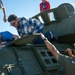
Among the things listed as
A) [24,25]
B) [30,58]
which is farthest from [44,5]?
[30,58]

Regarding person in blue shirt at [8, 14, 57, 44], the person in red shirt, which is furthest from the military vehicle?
the person in red shirt

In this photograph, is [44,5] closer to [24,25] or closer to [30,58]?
[24,25]

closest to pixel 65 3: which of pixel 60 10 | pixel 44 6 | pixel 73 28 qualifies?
pixel 60 10

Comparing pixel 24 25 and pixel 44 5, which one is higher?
pixel 44 5

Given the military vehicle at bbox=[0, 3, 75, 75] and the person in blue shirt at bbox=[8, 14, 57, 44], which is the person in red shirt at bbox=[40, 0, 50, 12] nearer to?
the military vehicle at bbox=[0, 3, 75, 75]

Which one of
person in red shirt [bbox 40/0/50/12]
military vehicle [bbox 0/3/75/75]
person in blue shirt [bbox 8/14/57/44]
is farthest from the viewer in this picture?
person in red shirt [bbox 40/0/50/12]

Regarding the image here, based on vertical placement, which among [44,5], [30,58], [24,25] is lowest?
[30,58]

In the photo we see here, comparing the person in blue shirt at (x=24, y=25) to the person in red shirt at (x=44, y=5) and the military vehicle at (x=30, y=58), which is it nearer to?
the military vehicle at (x=30, y=58)

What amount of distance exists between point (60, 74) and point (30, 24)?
175 centimetres

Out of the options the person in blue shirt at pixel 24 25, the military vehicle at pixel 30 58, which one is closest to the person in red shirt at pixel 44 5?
the military vehicle at pixel 30 58

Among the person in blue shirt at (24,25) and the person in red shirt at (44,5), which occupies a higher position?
the person in red shirt at (44,5)

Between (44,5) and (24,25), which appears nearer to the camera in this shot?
(24,25)

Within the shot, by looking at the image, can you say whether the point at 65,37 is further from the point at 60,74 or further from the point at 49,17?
the point at 60,74

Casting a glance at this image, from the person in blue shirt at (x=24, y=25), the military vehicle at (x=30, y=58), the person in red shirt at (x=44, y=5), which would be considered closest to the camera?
the military vehicle at (x=30, y=58)
